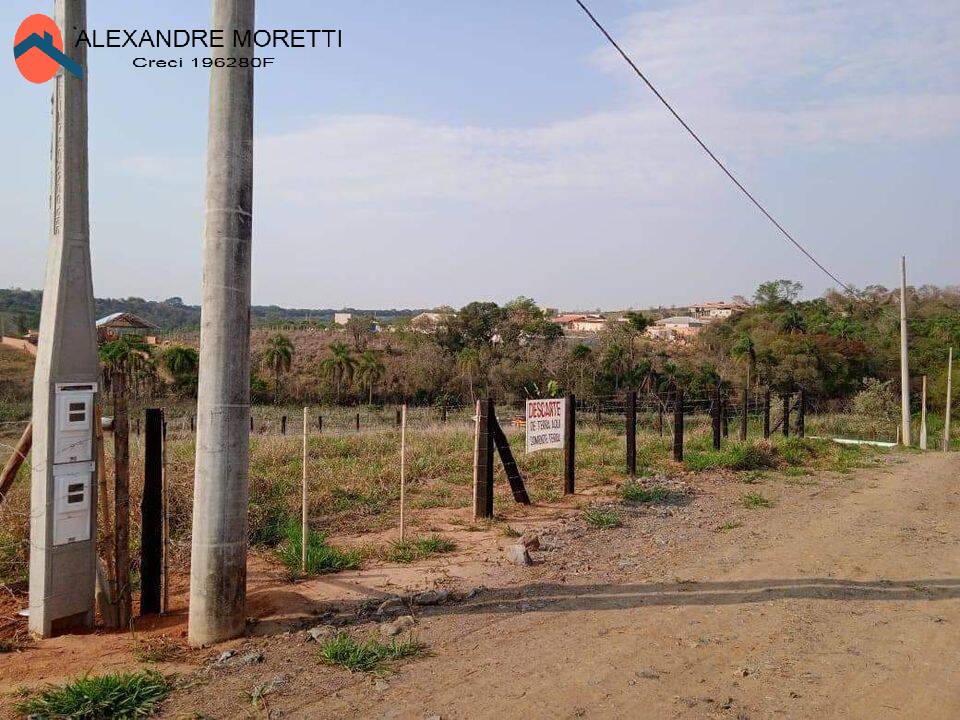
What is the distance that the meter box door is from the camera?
562cm

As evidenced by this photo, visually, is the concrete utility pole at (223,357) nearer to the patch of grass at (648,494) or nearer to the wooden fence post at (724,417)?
the patch of grass at (648,494)

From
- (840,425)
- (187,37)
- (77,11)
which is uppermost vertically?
(187,37)

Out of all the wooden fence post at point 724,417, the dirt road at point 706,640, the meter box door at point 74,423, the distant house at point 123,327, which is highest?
the distant house at point 123,327

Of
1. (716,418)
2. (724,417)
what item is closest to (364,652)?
(716,418)

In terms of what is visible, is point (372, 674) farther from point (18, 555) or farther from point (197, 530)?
point (18, 555)

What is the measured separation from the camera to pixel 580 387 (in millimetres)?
47656

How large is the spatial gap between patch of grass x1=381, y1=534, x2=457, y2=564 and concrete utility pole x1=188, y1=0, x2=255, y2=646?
2394mm

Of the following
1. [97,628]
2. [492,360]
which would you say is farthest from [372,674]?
Result: [492,360]

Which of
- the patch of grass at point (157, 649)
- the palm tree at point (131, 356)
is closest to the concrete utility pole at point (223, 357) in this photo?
the patch of grass at point (157, 649)

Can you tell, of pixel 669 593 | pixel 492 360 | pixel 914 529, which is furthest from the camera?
pixel 492 360

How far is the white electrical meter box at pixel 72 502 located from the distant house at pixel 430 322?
54.1 m

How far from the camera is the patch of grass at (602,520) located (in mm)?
9320

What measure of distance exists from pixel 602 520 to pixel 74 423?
5.96 metres

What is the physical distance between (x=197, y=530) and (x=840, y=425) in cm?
3251
